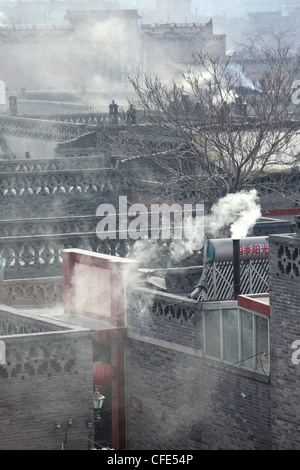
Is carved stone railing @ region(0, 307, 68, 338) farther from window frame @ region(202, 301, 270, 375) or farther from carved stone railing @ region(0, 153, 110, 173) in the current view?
carved stone railing @ region(0, 153, 110, 173)

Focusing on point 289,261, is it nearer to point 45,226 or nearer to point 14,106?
point 45,226

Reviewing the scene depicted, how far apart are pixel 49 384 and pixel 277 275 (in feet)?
13.6

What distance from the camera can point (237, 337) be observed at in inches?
842

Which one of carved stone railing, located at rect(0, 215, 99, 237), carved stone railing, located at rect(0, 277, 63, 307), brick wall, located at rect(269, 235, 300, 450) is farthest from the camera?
carved stone railing, located at rect(0, 215, 99, 237)

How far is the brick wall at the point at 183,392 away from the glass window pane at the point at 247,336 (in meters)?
0.19

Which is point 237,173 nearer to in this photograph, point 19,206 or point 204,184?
point 204,184

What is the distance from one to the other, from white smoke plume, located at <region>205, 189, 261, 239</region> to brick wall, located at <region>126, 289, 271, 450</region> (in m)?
→ 2.63

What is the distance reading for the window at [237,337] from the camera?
2070 centimetres

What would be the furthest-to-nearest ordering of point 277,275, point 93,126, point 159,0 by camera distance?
point 159,0, point 93,126, point 277,275

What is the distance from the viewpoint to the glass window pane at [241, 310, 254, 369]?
68.8ft

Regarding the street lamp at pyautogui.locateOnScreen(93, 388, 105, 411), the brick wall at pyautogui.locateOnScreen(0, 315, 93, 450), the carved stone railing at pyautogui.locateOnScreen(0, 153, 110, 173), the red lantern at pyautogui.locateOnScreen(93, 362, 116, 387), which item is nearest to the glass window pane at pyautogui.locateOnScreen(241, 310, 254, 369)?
the brick wall at pyautogui.locateOnScreen(0, 315, 93, 450)

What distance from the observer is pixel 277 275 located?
1988cm

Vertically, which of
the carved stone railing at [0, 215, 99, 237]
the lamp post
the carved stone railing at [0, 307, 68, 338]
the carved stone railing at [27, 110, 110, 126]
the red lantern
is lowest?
the lamp post
